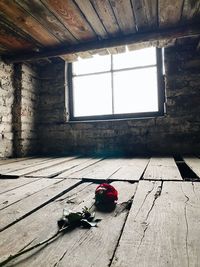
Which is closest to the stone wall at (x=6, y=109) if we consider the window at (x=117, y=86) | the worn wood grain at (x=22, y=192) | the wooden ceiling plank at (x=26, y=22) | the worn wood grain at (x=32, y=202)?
the wooden ceiling plank at (x=26, y=22)

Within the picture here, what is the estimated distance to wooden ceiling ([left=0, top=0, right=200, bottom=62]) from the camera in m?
2.29

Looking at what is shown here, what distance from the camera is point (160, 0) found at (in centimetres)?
224

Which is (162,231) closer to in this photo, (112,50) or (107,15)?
(107,15)

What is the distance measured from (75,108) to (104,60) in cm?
99

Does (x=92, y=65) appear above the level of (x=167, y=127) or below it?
above

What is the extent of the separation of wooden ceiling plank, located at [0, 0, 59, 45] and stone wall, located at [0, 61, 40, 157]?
822 millimetres

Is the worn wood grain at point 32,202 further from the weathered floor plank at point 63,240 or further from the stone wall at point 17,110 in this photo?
the stone wall at point 17,110

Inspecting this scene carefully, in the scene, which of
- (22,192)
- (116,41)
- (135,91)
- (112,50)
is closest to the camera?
(22,192)

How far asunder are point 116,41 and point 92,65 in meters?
1.06

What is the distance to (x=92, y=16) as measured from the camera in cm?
249

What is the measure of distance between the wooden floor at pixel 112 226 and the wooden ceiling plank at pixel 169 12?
6.04ft

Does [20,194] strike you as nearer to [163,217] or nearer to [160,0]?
[163,217]

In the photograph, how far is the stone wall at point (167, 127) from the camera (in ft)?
11.0

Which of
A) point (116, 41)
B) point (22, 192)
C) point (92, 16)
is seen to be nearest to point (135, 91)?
point (116, 41)
